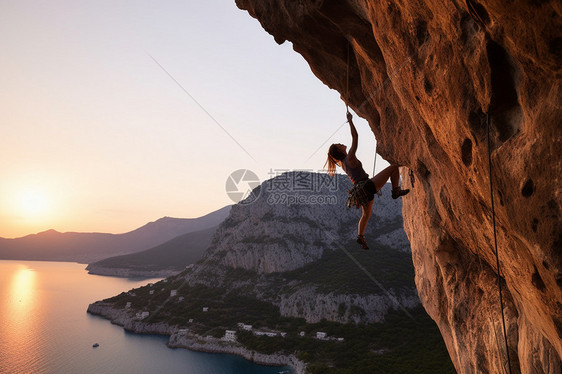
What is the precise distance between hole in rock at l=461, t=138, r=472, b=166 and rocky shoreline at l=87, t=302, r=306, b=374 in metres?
48.2

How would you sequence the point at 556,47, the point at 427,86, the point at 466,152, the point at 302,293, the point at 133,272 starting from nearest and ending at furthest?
the point at 556,47
the point at 466,152
the point at 427,86
the point at 302,293
the point at 133,272

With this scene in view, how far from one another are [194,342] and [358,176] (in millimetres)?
65124

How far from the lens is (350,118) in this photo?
23.6 ft

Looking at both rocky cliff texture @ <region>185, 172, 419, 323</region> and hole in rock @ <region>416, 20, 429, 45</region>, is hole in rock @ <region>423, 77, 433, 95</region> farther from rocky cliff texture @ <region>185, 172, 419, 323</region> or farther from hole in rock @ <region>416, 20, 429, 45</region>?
rocky cliff texture @ <region>185, 172, 419, 323</region>

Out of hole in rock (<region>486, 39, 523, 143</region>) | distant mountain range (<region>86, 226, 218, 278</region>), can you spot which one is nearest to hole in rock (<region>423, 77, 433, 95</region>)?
hole in rock (<region>486, 39, 523, 143</region>)

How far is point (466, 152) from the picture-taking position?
469 centimetres

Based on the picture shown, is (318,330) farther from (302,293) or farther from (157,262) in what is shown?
(157,262)

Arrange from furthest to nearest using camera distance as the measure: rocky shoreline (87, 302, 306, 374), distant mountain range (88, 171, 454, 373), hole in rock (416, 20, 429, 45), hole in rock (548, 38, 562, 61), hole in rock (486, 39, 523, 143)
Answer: rocky shoreline (87, 302, 306, 374), distant mountain range (88, 171, 454, 373), hole in rock (416, 20, 429, 45), hole in rock (486, 39, 523, 143), hole in rock (548, 38, 562, 61)

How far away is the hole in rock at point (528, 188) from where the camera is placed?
3407 millimetres

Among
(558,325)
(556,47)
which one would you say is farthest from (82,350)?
(556,47)

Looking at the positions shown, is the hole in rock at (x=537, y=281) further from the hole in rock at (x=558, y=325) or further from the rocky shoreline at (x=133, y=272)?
the rocky shoreline at (x=133, y=272)

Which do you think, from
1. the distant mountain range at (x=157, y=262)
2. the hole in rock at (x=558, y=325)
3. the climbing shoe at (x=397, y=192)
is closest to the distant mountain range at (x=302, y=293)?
the climbing shoe at (x=397, y=192)

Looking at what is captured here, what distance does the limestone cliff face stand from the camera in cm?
319

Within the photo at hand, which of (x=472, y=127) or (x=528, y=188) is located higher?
(x=472, y=127)
